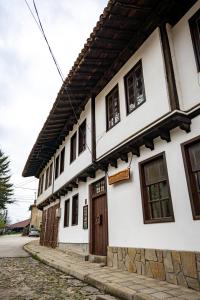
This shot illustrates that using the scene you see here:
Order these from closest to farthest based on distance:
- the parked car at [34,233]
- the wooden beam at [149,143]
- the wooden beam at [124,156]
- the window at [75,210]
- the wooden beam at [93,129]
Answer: the wooden beam at [149,143]
the wooden beam at [124,156]
the wooden beam at [93,129]
the window at [75,210]
the parked car at [34,233]

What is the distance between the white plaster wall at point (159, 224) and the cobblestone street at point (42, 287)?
1.66 meters

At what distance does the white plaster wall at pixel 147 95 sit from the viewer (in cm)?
605

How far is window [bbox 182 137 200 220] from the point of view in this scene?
4984 mm

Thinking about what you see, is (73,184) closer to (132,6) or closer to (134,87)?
(134,87)

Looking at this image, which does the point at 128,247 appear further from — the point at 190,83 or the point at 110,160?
the point at 190,83

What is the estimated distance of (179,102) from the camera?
5.67 m

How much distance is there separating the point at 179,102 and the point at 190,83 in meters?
0.46

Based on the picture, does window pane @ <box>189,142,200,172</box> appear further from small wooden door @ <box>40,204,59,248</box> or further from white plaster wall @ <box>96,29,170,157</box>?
small wooden door @ <box>40,204,59,248</box>

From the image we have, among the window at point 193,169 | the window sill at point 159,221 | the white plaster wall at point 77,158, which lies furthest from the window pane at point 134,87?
the window sill at point 159,221

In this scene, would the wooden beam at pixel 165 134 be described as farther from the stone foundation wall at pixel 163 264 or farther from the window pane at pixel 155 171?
the stone foundation wall at pixel 163 264

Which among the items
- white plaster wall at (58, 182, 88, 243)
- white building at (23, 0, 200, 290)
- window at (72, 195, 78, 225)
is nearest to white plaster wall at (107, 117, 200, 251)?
white building at (23, 0, 200, 290)

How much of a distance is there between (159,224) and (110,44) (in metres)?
5.10

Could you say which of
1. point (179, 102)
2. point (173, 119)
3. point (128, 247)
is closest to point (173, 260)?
point (128, 247)

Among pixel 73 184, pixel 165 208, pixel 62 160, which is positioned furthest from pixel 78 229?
pixel 165 208
